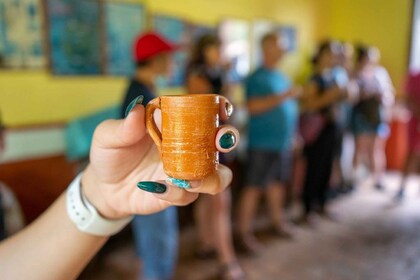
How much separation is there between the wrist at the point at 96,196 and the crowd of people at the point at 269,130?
62cm

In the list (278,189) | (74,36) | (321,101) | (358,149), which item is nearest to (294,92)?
(321,101)

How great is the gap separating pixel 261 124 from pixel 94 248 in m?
1.92

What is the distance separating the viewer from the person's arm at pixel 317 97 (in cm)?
284

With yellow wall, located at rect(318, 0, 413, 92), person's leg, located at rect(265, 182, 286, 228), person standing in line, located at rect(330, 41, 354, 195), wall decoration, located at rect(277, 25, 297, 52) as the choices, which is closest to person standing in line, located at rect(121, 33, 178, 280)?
person's leg, located at rect(265, 182, 286, 228)

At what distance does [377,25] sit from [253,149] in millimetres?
3594

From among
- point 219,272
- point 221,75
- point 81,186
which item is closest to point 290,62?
point 221,75

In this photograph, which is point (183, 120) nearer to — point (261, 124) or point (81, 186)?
point (81, 186)

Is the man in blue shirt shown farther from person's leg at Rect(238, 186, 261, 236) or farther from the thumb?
the thumb

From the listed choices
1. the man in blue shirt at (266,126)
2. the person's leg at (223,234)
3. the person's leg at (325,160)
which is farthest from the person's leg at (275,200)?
the person's leg at (223,234)

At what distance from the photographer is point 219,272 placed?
2.31 metres

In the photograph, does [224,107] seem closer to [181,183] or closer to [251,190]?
[181,183]

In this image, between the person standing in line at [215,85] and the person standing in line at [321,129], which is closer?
the person standing in line at [215,85]

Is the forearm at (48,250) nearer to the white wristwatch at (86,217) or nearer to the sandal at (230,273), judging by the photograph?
the white wristwatch at (86,217)

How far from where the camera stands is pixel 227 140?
65 cm
